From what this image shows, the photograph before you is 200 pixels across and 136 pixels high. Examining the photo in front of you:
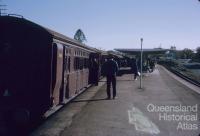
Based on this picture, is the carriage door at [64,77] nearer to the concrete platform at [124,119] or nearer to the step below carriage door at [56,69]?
the concrete platform at [124,119]

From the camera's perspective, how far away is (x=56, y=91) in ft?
41.0

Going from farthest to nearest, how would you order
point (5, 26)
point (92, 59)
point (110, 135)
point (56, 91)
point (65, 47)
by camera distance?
point (92, 59) → point (65, 47) → point (56, 91) → point (5, 26) → point (110, 135)

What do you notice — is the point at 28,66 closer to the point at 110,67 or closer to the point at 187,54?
the point at 110,67

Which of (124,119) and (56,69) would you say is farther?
(124,119)

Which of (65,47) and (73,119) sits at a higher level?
(65,47)

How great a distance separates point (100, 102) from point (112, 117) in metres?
4.05

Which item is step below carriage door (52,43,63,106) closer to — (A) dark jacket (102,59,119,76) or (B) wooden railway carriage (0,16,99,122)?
(B) wooden railway carriage (0,16,99,122)

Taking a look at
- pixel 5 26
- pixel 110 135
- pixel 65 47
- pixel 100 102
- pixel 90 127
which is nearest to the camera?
pixel 110 135

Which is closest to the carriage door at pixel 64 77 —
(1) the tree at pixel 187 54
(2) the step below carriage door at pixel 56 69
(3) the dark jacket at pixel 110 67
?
(2) the step below carriage door at pixel 56 69

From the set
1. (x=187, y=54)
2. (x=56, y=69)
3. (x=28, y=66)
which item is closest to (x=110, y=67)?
(x=56, y=69)

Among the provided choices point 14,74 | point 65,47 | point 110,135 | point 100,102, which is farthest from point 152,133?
point 100,102

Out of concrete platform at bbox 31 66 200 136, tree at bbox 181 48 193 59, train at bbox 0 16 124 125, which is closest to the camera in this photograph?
concrete platform at bbox 31 66 200 136

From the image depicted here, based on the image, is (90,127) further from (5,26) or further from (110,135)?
(5,26)

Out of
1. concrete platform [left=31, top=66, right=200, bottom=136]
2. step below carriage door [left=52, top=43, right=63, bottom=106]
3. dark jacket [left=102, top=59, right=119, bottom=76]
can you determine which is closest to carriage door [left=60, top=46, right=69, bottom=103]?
concrete platform [left=31, top=66, right=200, bottom=136]
